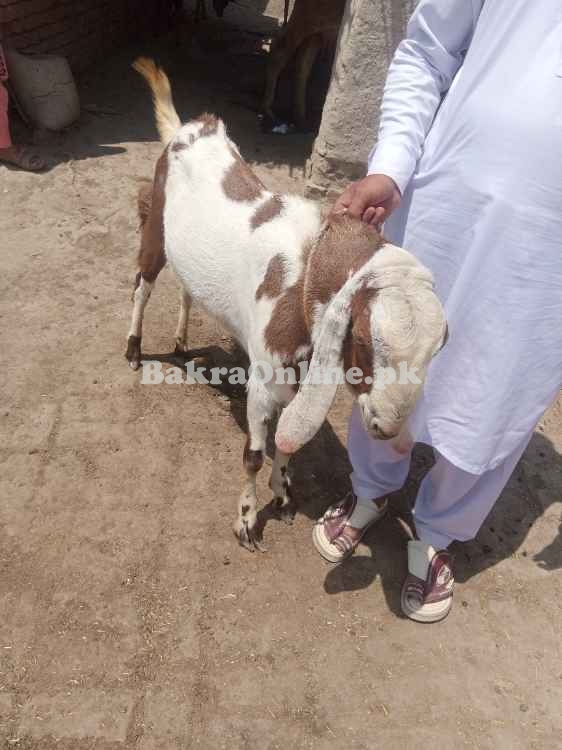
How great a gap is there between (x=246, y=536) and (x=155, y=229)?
5.25 feet

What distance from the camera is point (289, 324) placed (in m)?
2.08

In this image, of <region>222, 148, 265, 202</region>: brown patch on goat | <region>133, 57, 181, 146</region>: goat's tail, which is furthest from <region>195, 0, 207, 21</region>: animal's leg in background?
<region>222, 148, 265, 202</region>: brown patch on goat

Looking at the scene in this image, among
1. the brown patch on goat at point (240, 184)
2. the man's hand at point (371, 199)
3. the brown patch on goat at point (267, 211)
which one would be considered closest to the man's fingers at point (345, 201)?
the man's hand at point (371, 199)

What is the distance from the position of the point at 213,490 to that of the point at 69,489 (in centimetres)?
68

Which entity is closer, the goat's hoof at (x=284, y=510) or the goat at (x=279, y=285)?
the goat at (x=279, y=285)

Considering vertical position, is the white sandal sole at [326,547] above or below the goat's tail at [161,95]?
below

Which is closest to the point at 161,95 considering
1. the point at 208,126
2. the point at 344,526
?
the point at 208,126

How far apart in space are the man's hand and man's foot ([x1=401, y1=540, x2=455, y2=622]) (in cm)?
153

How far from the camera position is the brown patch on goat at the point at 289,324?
2045mm

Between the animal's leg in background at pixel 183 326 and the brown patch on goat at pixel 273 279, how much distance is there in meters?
1.34

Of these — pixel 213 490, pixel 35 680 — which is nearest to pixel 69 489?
pixel 213 490

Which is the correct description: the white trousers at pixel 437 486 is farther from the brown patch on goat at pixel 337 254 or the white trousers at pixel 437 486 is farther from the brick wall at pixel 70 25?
the brick wall at pixel 70 25

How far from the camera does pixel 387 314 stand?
1.53 metres

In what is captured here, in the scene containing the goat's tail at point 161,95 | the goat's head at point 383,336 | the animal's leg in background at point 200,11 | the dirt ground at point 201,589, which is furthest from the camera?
the animal's leg in background at point 200,11
